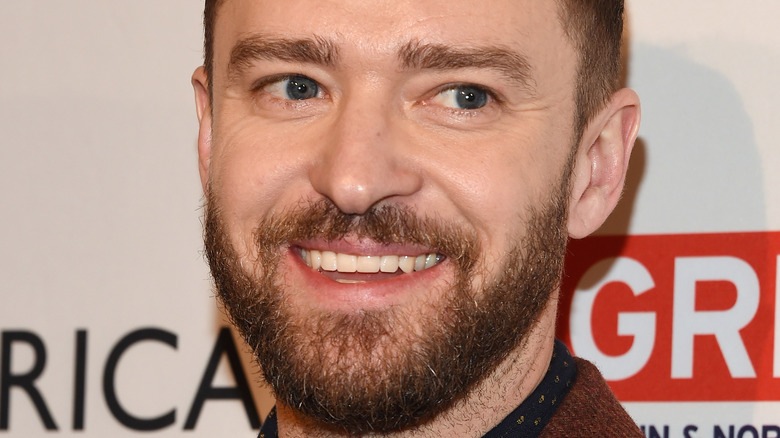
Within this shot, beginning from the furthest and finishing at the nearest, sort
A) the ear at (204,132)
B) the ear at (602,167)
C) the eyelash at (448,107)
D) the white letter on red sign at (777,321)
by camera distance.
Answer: the white letter on red sign at (777,321) → the ear at (204,132) → the ear at (602,167) → the eyelash at (448,107)

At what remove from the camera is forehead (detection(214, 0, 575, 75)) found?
1.46 m

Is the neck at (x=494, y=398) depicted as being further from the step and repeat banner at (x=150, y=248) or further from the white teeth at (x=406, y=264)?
the step and repeat banner at (x=150, y=248)

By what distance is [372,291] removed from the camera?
59.0 inches

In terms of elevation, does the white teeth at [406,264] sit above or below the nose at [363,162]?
below

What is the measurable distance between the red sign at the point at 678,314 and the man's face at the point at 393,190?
22.6 inches

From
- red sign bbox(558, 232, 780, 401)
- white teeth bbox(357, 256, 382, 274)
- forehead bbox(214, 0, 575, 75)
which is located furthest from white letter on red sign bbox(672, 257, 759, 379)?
white teeth bbox(357, 256, 382, 274)

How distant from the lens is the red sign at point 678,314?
203 cm

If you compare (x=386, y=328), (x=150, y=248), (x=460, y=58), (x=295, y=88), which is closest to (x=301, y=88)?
(x=295, y=88)

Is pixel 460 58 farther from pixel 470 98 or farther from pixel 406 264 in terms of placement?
pixel 406 264

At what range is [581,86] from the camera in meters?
1.61

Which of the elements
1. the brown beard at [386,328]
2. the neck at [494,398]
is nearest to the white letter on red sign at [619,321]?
the neck at [494,398]

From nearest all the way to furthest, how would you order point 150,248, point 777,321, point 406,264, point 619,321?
point 406,264 < point 777,321 < point 619,321 < point 150,248

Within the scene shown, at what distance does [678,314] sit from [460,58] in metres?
0.85

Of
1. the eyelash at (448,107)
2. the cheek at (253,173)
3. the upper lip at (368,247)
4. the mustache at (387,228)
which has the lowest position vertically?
the upper lip at (368,247)
